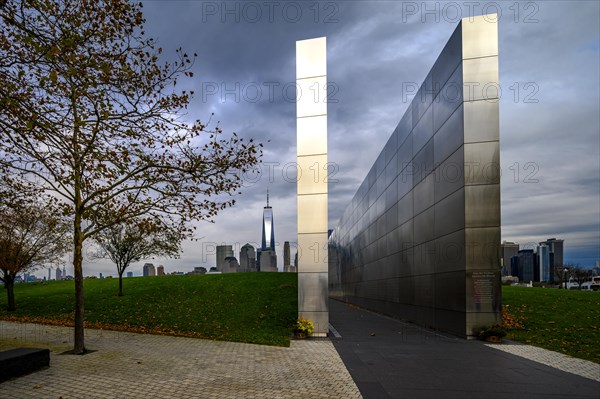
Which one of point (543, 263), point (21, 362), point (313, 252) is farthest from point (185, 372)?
point (543, 263)

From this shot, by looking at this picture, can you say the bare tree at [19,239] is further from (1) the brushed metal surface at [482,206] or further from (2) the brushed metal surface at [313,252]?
(1) the brushed metal surface at [482,206]

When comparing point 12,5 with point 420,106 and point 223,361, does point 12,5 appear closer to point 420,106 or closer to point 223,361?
point 223,361

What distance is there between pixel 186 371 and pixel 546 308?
16862 millimetres

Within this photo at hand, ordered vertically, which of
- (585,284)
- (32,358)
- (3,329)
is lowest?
(585,284)

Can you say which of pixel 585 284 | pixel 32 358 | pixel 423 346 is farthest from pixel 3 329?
pixel 585 284

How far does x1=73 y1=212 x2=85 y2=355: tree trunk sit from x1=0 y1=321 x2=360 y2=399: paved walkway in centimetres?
49

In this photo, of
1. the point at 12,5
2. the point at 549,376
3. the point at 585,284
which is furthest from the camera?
the point at 585,284

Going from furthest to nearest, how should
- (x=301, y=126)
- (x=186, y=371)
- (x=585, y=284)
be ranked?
(x=585, y=284) < (x=301, y=126) < (x=186, y=371)

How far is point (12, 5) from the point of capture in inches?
314

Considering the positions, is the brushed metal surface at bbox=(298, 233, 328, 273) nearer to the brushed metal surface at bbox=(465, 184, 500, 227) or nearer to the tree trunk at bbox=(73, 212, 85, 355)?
the brushed metal surface at bbox=(465, 184, 500, 227)

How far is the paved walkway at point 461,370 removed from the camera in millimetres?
7527

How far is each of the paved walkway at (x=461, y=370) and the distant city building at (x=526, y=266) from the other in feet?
432

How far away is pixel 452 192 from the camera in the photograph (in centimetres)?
1520

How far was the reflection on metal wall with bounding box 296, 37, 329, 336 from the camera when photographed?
50.6ft
